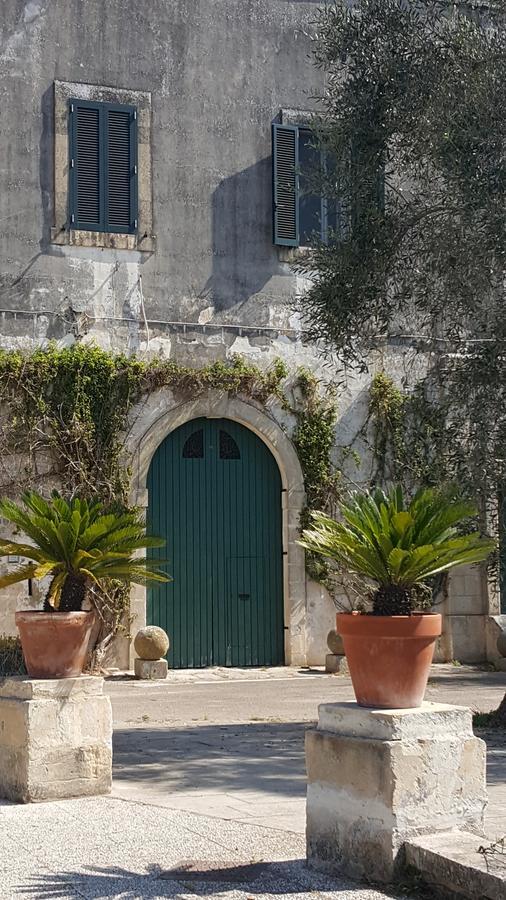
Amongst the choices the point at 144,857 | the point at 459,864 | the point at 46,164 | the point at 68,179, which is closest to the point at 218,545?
the point at 68,179

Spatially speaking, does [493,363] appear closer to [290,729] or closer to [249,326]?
[290,729]

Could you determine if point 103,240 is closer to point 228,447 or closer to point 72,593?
point 228,447

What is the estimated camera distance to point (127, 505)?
15.2 meters

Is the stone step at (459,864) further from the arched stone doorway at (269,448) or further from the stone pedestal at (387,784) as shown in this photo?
the arched stone doorway at (269,448)

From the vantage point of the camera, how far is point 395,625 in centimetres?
523

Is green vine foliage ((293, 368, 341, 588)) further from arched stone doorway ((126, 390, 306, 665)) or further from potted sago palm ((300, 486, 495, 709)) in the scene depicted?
potted sago palm ((300, 486, 495, 709))

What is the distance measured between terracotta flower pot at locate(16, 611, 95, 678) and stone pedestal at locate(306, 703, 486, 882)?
7.50 ft

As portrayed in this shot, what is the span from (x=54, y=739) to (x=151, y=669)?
753 centimetres

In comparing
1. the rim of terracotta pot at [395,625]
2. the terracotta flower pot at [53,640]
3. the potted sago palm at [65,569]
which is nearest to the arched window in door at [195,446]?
the potted sago palm at [65,569]

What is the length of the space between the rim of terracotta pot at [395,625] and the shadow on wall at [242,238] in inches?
434

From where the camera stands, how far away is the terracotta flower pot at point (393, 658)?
5199mm

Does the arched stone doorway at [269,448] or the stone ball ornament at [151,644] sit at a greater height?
the arched stone doorway at [269,448]

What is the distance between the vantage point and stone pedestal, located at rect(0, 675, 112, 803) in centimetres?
698

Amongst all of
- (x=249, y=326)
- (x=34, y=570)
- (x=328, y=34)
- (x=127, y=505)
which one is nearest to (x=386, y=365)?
(x=249, y=326)
